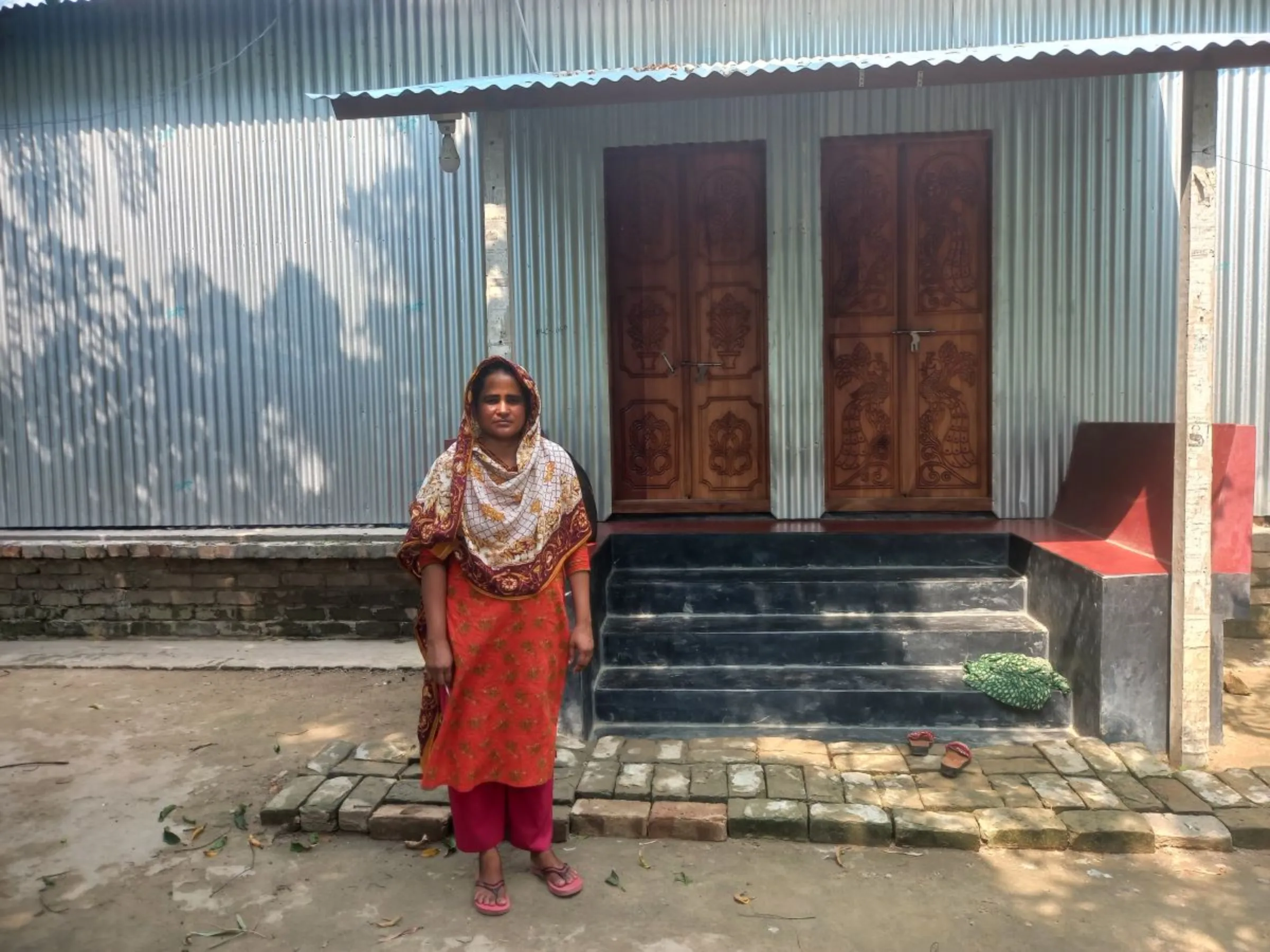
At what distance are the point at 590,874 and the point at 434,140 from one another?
15.8 feet

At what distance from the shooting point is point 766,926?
9.25 feet

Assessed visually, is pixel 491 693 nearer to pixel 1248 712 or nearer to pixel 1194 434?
pixel 1194 434

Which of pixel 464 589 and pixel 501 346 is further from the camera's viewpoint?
pixel 501 346

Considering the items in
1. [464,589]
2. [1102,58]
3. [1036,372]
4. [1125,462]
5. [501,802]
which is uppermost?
[1102,58]

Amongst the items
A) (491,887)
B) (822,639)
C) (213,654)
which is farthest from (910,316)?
(213,654)

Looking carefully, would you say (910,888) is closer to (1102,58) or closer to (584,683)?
(584,683)

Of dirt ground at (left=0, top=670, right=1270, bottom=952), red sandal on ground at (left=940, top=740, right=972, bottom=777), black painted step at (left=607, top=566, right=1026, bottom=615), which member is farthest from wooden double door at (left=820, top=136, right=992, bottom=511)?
dirt ground at (left=0, top=670, right=1270, bottom=952)

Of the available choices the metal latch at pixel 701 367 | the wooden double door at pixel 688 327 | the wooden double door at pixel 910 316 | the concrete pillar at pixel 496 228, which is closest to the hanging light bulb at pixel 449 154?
the concrete pillar at pixel 496 228

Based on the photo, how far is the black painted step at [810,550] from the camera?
4992 millimetres

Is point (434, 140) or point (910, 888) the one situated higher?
point (434, 140)

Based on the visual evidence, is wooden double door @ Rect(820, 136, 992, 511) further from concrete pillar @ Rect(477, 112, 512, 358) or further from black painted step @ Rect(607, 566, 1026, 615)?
concrete pillar @ Rect(477, 112, 512, 358)

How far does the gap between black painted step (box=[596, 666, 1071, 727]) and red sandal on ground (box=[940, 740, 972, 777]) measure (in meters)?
0.39

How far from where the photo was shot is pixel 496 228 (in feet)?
13.8

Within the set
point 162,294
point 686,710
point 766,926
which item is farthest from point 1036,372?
point 162,294
